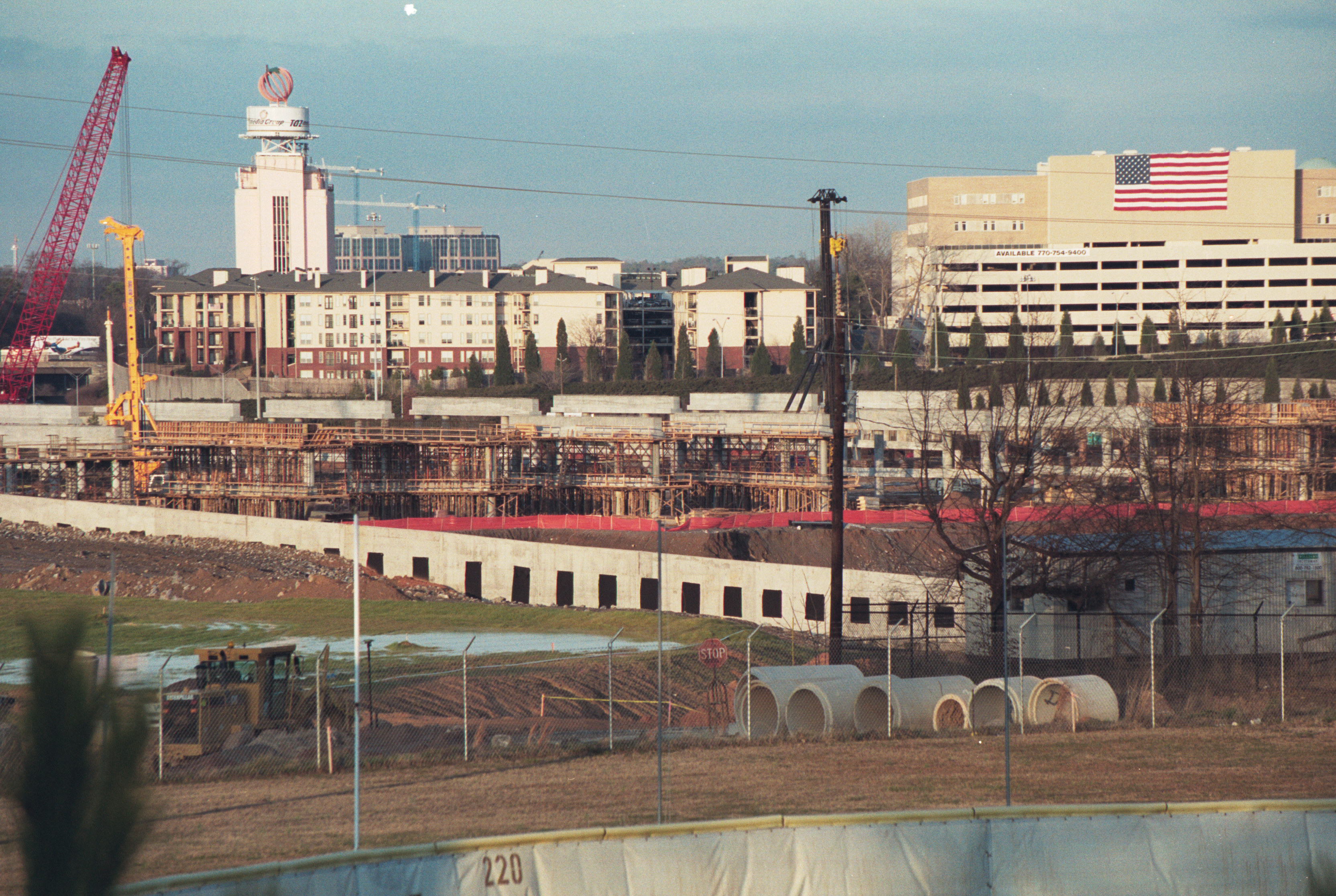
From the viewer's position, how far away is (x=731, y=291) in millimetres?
116250

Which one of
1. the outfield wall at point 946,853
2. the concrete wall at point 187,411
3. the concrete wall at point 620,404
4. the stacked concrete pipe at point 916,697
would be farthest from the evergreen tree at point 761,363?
the outfield wall at point 946,853

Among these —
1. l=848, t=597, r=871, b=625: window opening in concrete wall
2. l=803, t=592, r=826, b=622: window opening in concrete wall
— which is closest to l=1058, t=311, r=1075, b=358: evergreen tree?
l=803, t=592, r=826, b=622: window opening in concrete wall

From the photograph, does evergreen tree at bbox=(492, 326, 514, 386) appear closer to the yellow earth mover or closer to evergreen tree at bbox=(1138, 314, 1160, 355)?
evergreen tree at bbox=(1138, 314, 1160, 355)

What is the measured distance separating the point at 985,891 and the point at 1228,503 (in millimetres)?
31745

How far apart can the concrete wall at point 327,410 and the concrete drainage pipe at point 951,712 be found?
54.4 m

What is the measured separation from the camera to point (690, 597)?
37.6 m

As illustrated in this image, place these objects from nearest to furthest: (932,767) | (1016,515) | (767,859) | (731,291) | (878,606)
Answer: (767,859) → (932,767) → (878,606) → (1016,515) → (731,291)

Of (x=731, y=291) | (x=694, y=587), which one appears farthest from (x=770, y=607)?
(x=731, y=291)

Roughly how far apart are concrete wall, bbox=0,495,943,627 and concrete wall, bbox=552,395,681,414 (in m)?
33.3

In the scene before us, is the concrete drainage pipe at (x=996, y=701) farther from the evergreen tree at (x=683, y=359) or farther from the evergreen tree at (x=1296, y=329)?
the evergreen tree at (x=1296, y=329)

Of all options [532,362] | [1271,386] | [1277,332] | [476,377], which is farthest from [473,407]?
[1277,332]

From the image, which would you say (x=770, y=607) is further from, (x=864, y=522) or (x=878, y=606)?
(x=864, y=522)

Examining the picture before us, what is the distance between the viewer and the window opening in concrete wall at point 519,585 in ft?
136

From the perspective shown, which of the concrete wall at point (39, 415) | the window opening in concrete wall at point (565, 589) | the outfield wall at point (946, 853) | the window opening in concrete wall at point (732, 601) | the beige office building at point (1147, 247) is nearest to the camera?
the outfield wall at point (946, 853)
